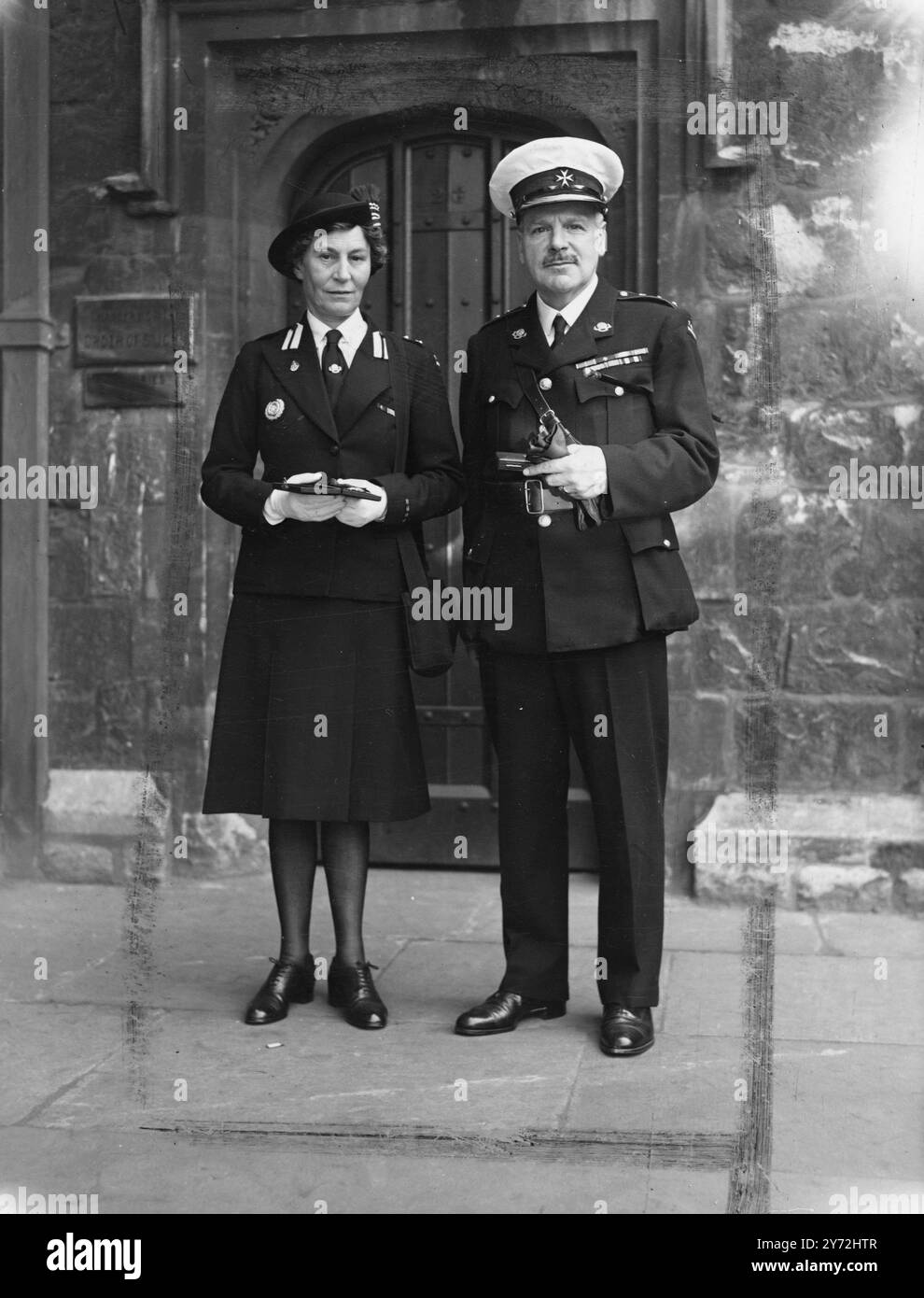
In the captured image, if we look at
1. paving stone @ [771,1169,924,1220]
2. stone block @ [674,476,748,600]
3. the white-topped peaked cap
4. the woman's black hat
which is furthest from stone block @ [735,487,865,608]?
paving stone @ [771,1169,924,1220]

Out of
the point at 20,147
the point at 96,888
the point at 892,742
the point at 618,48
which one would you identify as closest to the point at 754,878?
the point at 892,742

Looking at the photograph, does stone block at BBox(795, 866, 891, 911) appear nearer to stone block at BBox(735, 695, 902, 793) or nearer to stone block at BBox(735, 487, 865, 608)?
stone block at BBox(735, 695, 902, 793)

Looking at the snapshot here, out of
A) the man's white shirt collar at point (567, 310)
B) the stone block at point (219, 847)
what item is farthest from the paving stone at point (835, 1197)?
the stone block at point (219, 847)

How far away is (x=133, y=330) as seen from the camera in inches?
216

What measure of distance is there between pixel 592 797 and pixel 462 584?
633mm

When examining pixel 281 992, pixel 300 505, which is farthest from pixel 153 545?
pixel 281 992

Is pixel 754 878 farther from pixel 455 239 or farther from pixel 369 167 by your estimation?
pixel 369 167

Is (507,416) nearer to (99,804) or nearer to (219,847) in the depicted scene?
(219,847)

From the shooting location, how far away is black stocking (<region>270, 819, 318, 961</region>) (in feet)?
13.1

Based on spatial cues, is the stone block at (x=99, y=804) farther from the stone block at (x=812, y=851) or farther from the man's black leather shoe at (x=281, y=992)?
the stone block at (x=812, y=851)

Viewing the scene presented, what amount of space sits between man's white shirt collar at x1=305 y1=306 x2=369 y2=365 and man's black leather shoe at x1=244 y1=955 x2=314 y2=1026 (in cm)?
153

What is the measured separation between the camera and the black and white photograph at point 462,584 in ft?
12.0

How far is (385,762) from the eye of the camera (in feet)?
13.0

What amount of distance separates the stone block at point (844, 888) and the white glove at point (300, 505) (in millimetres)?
2217
